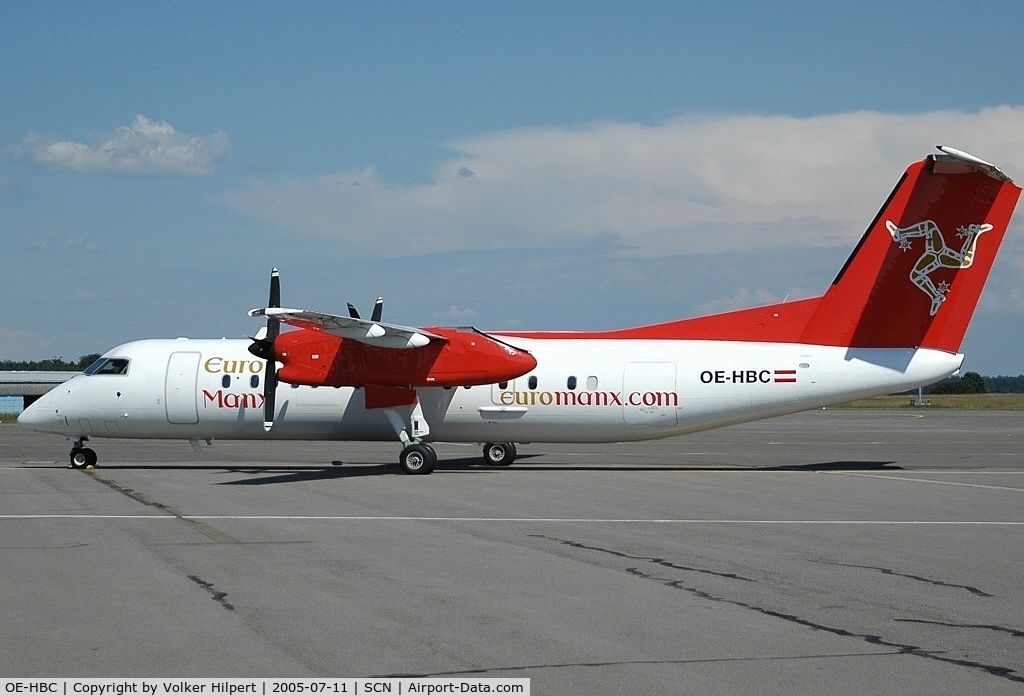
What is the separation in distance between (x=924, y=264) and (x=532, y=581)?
1622cm

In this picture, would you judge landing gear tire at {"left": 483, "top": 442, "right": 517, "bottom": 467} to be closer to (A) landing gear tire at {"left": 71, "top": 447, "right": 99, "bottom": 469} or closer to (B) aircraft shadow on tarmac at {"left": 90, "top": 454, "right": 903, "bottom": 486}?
(B) aircraft shadow on tarmac at {"left": 90, "top": 454, "right": 903, "bottom": 486}

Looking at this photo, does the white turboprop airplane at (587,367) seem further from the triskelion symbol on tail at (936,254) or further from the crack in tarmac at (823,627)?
the crack in tarmac at (823,627)

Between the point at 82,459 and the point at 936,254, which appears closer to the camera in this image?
the point at 936,254

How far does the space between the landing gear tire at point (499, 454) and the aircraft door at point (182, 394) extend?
705cm

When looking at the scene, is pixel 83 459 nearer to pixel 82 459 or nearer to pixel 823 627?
pixel 82 459

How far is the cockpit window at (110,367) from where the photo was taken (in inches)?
1027

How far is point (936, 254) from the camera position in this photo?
2344cm

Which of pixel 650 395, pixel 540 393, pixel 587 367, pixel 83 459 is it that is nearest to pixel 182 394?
pixel 83 459

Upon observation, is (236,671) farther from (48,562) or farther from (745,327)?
(745,327)

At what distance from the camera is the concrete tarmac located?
726cm

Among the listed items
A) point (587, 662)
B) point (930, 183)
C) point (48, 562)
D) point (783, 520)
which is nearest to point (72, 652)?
point (587, 662)

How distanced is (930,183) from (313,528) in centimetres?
1570

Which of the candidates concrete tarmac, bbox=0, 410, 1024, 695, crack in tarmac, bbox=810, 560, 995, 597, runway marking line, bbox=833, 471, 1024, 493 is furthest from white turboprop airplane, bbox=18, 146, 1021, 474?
crack in tarmac, bbox=810, 560, 995, 597

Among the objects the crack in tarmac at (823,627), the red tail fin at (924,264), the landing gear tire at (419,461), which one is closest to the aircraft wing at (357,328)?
the landing gear tire at (419,461)
